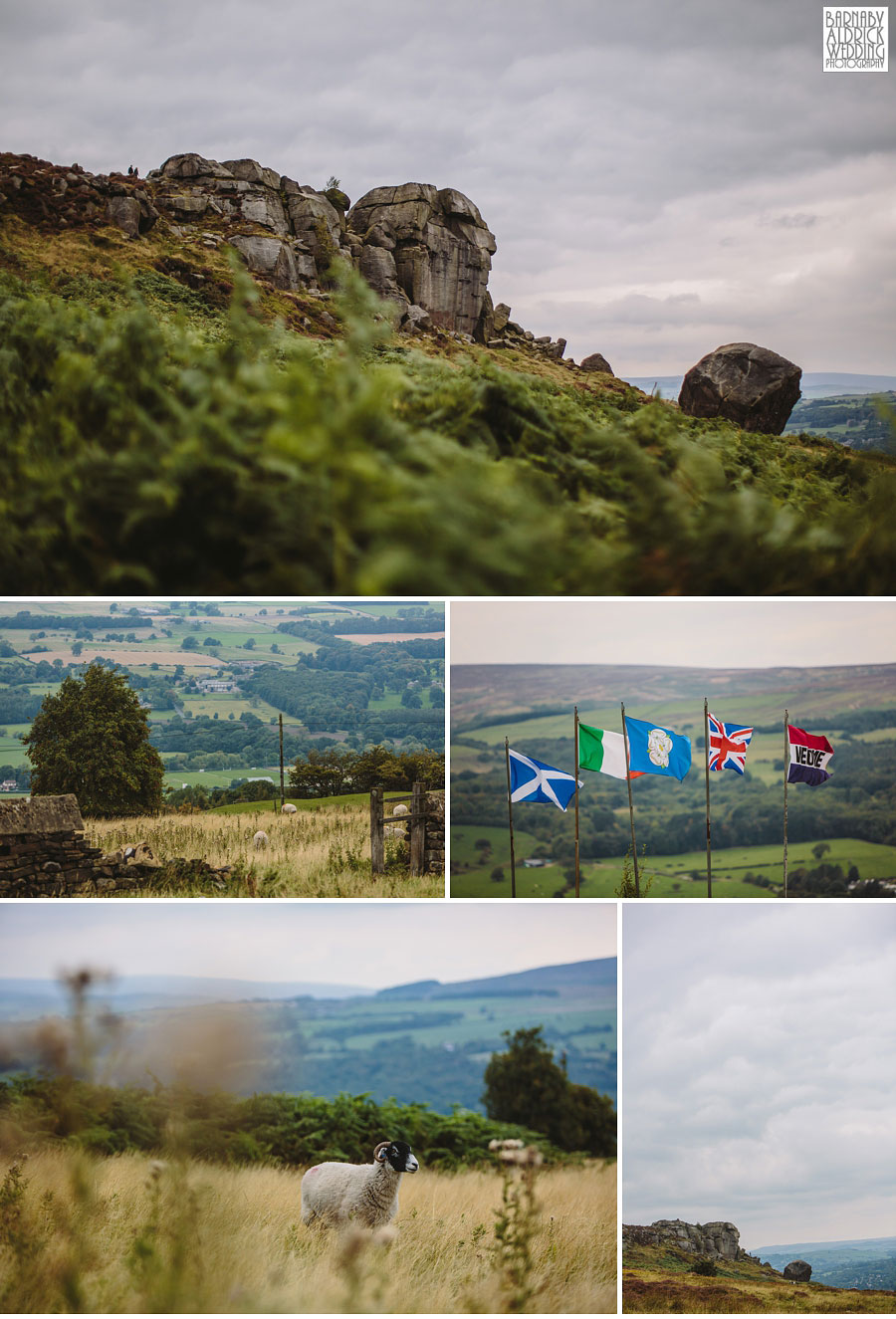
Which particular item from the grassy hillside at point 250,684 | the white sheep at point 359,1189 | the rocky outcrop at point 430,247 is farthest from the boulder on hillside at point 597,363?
the white sheep at point 359,1189

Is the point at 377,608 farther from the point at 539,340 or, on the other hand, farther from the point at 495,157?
the point at 495,157

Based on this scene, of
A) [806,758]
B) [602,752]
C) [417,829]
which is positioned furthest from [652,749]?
[417,829]

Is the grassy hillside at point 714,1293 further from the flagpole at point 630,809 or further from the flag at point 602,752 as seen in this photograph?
the flag at point 602,752

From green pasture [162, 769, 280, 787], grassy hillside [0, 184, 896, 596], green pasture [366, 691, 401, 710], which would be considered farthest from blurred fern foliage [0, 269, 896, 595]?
green pasture [162, 769, 280, 787]

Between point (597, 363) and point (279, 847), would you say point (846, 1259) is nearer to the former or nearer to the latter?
point (279, 847)

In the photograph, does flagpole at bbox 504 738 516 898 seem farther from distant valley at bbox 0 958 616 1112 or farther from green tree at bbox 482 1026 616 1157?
green tree at bbox 482 1026 616 1157

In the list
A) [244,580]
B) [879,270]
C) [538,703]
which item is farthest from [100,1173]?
[879,270]
